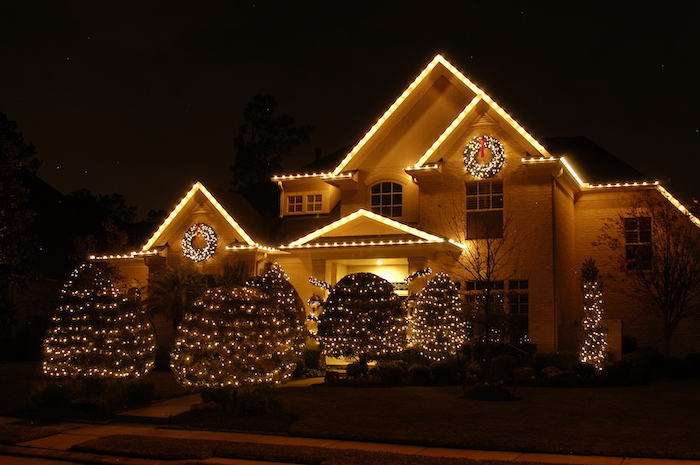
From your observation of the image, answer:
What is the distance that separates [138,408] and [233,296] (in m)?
3.43

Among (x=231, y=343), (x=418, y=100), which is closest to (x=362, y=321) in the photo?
(x=231, y=343)

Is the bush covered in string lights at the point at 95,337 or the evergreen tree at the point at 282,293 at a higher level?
the evergreen tree at the point at 282,293

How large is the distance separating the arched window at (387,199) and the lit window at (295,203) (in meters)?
3.59

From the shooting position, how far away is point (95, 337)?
1444 centimetres

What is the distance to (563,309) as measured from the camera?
2248cm

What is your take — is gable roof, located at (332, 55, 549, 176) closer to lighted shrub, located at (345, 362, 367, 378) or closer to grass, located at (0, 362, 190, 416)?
lighted shrub, located at (345, 362, 367, 378)

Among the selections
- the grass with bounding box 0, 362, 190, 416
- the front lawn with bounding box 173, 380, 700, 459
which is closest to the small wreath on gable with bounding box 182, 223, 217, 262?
the grass with bounding box 0, 362, 190, 416

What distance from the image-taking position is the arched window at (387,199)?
24859 mm

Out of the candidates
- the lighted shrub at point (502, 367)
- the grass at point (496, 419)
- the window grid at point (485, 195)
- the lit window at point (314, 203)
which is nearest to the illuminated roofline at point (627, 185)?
the window grid at point (485, 195)

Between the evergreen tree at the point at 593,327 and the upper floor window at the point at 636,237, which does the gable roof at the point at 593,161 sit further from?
the evergreen tree at the point at 593,327

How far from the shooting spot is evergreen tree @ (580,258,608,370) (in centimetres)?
1944

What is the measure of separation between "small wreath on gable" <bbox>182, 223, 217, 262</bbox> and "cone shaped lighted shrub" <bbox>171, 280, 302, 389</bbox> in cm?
1223

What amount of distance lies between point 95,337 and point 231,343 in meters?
3.35

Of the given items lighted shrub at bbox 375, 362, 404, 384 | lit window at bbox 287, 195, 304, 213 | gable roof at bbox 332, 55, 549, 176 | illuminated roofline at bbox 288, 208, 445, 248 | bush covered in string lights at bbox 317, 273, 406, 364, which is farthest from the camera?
lit window at bbox 287, 195, 304, 213
